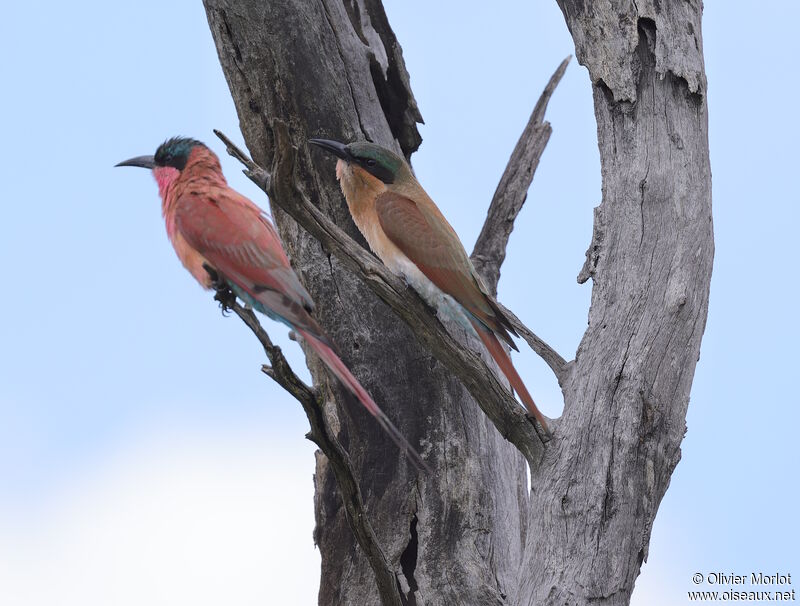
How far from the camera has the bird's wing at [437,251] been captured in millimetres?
3842

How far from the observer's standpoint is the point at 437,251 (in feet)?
13.5

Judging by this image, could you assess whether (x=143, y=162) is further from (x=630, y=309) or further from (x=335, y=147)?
Answer: (x=630, y=309)

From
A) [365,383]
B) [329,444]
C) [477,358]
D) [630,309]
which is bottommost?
[329,444]

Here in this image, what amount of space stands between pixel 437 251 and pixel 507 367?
698 millimetres

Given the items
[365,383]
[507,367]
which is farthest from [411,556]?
[507,367]

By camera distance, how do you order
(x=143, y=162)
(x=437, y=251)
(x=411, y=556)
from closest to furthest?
1. (x=437, y=251)
2. (x=411, y=556)
3. (x=143, y=162)

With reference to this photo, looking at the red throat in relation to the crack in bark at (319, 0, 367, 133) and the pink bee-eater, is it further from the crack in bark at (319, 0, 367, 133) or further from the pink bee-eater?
the crack in bark at (319, 0, 367, 133)

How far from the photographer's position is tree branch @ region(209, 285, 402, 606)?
9.74ft

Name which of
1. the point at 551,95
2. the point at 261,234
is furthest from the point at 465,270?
the point at 551,95

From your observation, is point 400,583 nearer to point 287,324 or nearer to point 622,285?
point 287,324

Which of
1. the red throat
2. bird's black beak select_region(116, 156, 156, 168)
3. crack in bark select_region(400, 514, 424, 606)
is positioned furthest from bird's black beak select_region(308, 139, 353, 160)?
crack in bark select_region(400, 514, 424, 606)

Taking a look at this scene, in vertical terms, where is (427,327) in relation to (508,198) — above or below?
below

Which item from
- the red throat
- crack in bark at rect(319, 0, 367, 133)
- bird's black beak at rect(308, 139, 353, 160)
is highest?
crack in bark at rect(319, 0, 367, 133)

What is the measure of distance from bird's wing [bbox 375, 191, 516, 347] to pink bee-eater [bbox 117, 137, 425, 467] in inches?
21.2
